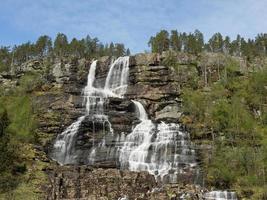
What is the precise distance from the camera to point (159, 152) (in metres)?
52.9

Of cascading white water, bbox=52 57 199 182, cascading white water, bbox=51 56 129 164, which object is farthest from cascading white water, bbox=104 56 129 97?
cascading white water, bbox=52 57 199 182

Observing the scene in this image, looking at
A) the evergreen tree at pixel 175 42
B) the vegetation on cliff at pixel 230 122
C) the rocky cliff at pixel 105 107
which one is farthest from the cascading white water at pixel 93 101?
the evergreen tree at pixel 175 42

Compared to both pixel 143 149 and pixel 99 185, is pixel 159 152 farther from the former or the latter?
pixel 99 185

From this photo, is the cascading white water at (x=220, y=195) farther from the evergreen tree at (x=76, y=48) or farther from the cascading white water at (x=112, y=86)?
the evergreen tree at (x=76, y=48)

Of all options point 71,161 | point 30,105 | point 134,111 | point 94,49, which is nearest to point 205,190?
point 71,161

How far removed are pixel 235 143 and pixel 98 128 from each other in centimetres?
1881

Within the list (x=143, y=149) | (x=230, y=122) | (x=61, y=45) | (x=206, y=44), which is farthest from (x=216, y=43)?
(x=143, y=149)

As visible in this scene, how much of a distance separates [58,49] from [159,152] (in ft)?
223

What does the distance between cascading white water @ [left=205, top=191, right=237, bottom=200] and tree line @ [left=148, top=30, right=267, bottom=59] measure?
2478 inches

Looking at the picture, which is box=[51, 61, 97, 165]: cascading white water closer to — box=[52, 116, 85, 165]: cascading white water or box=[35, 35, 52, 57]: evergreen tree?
box=[52, 116, 85, 165]: cascading white water

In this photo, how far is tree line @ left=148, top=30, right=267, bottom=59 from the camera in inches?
4230

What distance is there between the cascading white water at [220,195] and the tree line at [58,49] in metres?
74.3

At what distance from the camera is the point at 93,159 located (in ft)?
178

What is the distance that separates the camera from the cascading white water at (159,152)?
50.5m
